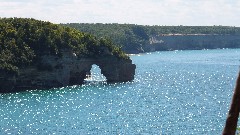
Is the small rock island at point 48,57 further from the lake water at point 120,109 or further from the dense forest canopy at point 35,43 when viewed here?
the lake water at point 120,109

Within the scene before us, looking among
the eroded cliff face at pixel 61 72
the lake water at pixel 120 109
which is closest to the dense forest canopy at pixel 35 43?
the eroded cliff face at pixel 61 72

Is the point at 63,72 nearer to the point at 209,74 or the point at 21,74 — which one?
the point at 21,74

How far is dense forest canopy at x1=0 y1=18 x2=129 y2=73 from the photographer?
11538 cm

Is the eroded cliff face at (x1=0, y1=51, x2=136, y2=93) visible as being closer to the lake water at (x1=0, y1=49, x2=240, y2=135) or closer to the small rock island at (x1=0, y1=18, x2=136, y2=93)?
the small rock island at (x1=0, y1=18, x2=136, y2=93)

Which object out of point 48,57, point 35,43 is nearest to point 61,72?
point 48,57

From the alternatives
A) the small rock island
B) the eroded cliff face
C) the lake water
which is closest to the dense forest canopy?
the small rock island

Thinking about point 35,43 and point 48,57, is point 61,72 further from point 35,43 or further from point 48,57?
point 35,43

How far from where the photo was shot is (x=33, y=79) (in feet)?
373

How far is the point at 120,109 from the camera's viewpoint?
287 feet

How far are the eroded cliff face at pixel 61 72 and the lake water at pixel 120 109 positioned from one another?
10.7ft

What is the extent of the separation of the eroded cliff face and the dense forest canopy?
1.74m

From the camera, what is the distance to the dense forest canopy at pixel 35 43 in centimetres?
11538

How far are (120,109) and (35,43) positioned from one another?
4343 cm

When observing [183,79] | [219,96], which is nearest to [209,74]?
[183,79]
